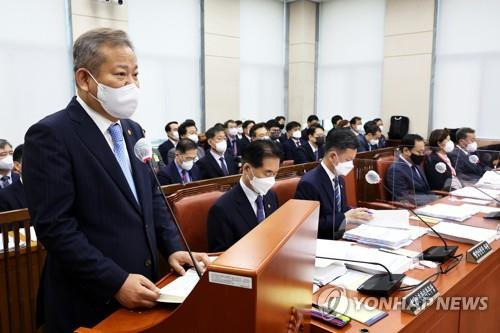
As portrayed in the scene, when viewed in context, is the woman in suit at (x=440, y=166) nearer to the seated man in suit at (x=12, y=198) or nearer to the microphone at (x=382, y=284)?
the microphone at (x=382, y=284)

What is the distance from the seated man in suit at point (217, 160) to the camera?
13.9 feet

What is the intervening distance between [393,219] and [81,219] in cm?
148

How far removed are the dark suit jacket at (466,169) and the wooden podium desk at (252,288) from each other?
267 centimetres

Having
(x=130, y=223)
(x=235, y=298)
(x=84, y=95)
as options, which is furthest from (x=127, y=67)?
(x=235, y=298)

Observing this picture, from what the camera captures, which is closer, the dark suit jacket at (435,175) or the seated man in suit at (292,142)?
the dark suit jacket at (435,175)

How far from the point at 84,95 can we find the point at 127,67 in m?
0.14

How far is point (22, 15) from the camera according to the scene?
5305 millimetres

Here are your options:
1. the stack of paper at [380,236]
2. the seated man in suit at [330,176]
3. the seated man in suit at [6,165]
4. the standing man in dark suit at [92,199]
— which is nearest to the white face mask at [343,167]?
the seated man in suit at [330,176]

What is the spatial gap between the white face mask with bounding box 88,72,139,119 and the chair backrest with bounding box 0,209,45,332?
1.18m

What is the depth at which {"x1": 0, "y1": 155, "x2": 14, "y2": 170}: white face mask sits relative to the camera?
3348 millimetres

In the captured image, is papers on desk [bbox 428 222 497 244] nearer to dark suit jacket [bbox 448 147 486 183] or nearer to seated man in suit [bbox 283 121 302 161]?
dark suit jacket [bbox 448 147 486 183]

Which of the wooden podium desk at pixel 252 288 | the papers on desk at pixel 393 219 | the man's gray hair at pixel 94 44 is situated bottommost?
the papers on desk at pixel 393 219

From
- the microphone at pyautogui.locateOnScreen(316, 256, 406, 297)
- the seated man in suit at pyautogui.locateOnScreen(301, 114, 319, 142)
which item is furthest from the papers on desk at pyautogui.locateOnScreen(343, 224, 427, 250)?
the seated man in suit at pyautogui.locateOnScreen(301, 114, 319, 142)

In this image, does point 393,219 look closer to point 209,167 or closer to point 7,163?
point 209,167
